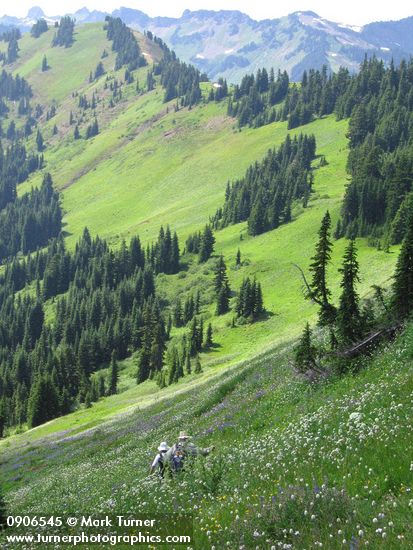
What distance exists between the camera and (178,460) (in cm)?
1723

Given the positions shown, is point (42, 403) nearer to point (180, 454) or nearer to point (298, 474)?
point (180, 454)

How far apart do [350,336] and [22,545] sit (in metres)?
14.6

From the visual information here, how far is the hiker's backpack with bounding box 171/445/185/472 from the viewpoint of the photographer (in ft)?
56.3

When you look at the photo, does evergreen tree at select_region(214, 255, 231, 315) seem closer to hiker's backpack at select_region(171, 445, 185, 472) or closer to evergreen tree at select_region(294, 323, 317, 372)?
evergreen tree at select_region(294, 323, 317, 372)

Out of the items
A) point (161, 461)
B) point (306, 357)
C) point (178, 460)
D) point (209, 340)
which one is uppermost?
point (306, 357)

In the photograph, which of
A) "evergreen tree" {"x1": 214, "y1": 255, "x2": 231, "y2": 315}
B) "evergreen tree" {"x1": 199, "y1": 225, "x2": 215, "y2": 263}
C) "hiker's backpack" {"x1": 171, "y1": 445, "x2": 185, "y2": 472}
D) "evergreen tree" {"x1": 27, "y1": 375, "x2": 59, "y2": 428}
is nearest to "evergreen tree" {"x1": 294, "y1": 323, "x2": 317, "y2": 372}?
"hiker's backpack" {"x1": 171, "y1": 445, "x2": 185, "y2": 472}

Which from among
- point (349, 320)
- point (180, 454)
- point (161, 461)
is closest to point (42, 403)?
point (161, 461)

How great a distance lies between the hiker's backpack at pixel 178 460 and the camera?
1717 centimetres

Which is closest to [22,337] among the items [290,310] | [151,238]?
[151,238]

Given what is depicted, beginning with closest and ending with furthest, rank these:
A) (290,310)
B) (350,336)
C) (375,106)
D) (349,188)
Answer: (350,336)
(290,310)
(349,188)
(375,106)

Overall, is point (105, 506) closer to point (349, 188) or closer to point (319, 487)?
point (319, 487)

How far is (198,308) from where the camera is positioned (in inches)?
5032

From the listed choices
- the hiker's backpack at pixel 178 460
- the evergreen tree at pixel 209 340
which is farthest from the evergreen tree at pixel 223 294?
the hiker's backpack at pixel 178 460

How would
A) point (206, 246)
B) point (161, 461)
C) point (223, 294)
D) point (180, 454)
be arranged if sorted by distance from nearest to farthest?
1. point (180, 454)
2. point (161, 461)
3. point (223, 294)
4. point (206, 246)
